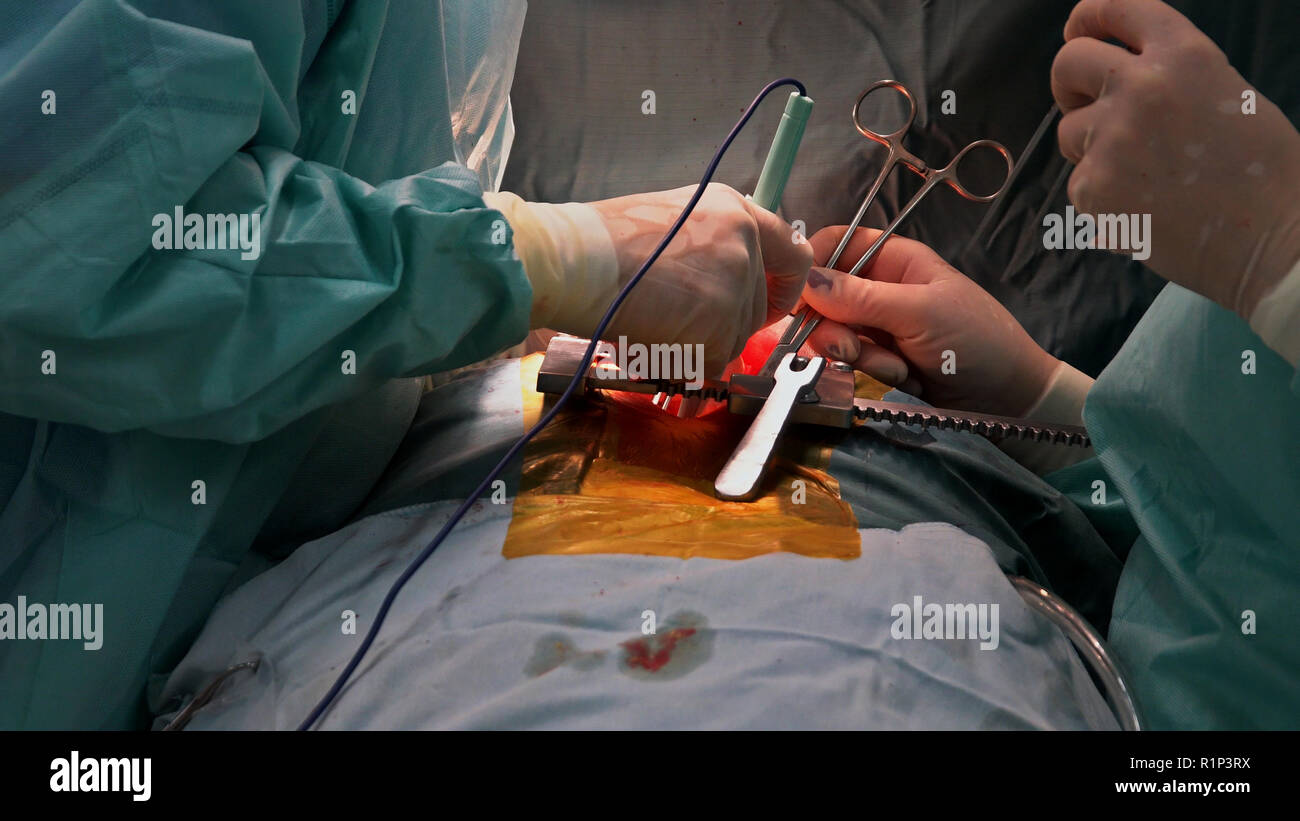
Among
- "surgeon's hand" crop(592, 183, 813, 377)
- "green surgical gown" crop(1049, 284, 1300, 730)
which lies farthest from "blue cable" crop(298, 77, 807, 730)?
"green surgical gown" crop(1049, 284, 1300, 730)

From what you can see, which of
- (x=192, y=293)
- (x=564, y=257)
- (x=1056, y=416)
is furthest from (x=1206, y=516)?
(x=192, y=293)

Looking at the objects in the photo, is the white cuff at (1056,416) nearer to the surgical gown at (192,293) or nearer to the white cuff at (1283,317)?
the white cuff at (1283,317)

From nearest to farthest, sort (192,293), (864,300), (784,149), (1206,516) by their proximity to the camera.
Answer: (192,293) → (1206,516) → (784,149) → (864,300)

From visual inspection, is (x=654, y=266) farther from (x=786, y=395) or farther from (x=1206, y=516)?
(x=1206, y=516)

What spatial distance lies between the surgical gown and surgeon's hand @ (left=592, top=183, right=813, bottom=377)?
0.17m

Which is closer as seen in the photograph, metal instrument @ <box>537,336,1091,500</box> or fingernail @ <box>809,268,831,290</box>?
metal instrument @ <box>537,336,1091,500</box>

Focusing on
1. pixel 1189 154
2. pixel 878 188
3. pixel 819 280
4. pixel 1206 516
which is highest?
pixel 878 188

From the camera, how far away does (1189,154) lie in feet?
2.90

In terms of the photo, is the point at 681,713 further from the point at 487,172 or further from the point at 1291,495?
the point at 487,172

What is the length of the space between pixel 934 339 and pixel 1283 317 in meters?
0.58

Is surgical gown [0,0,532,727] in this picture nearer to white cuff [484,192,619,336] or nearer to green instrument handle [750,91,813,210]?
white cuff [484,192,619,336]

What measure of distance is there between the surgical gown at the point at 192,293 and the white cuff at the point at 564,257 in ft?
0.27

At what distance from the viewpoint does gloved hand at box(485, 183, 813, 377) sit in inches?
42.3

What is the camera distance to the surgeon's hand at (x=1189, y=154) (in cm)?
86
